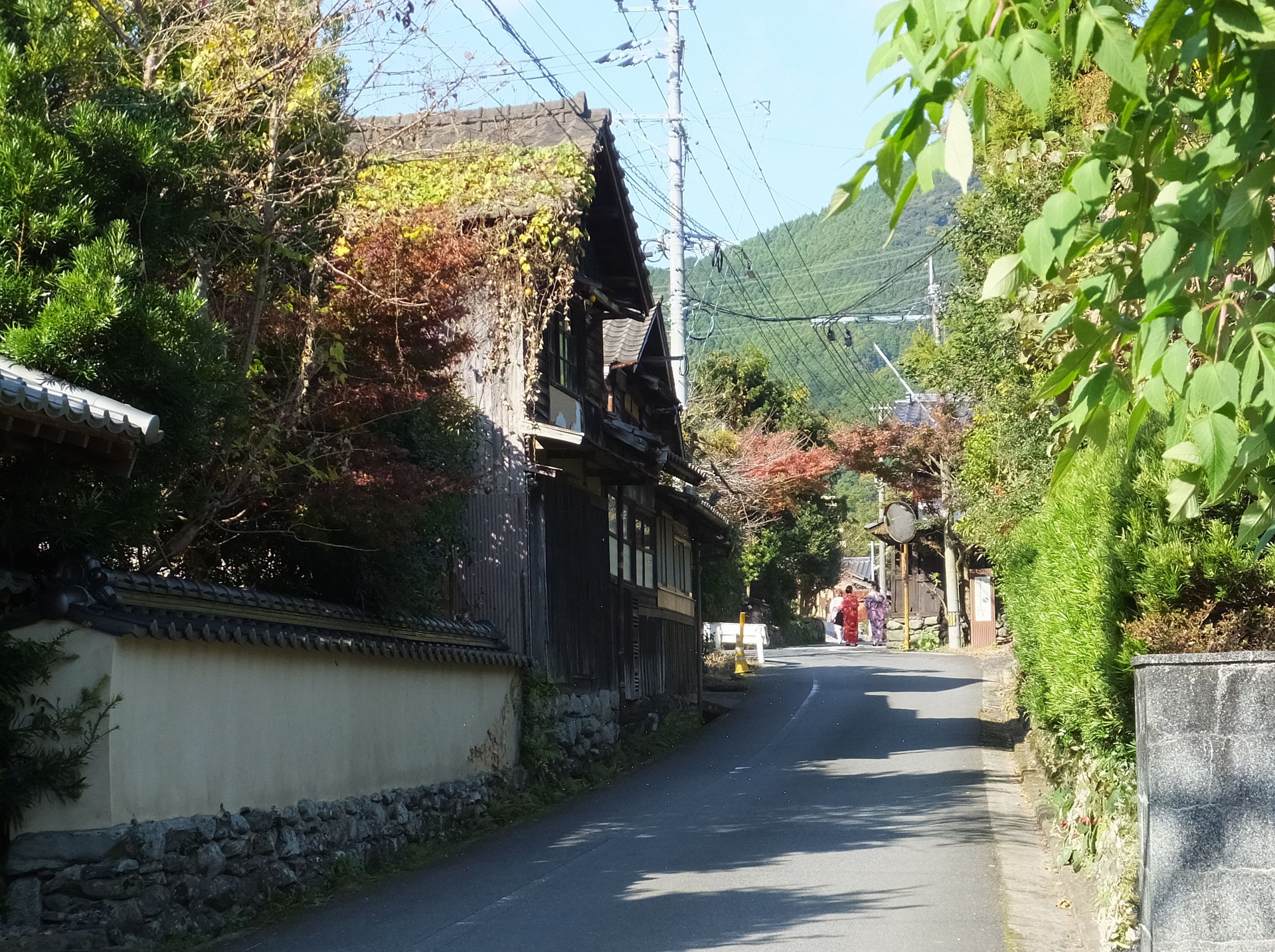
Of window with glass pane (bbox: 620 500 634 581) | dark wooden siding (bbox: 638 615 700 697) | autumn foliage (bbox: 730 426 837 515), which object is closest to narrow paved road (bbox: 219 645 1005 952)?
dark wooden siding (bbox: 638 615 700 697)

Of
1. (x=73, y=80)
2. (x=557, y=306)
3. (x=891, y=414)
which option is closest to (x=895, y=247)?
(x=891, y=414)

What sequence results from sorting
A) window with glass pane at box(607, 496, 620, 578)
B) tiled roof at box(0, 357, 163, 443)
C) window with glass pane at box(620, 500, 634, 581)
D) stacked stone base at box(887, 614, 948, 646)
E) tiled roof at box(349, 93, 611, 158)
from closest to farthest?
tiled roof at box(0, 357, 163, 443)
tiled roof at box(349, 93, 611, 158)
window with glass pane at box(607, 496, 620, 578)
window with glass pane at box(620, 500, 634, 581)
stacked stone base at box(887, 614, 948, 646)

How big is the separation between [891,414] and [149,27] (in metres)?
37.9

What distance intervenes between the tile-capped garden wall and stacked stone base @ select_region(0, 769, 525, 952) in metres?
6.19

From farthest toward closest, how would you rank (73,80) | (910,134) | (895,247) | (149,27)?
1. (895,247)
2. (149,27)
3. (73,80)
4. (910,134)

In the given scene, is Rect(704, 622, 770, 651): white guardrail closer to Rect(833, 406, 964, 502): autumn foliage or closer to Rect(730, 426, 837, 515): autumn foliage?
Rect(730, 426, 837, 515): autumn foliage

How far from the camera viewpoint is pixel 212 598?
10.3m

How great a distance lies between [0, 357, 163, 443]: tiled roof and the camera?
23.7 feet

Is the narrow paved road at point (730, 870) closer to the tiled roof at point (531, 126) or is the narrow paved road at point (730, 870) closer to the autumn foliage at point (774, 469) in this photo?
the tiled roof at point (531, 126)

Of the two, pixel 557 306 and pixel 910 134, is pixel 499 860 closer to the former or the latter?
pixel 557 306

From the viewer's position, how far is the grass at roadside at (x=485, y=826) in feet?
32.4

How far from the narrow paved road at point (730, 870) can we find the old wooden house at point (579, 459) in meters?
2.67

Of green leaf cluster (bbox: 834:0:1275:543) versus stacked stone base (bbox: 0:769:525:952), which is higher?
green leaf cluster (bbox: 834:0:1275:543)

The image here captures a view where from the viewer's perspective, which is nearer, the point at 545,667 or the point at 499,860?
the point at 499,860
